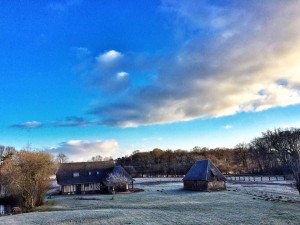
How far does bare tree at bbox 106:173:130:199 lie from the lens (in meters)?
70.6

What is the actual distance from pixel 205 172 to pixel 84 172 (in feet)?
93.0

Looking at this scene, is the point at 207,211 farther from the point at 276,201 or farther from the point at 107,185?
the point at 107,185

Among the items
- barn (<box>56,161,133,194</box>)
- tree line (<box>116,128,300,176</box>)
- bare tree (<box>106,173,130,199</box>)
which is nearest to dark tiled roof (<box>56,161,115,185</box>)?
barn (<box>56,161,133,194</box>)

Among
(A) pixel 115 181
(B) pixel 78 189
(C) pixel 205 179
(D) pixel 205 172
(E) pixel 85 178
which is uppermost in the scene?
(D) pixel 205 172

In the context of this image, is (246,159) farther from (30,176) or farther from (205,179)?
(30,176)

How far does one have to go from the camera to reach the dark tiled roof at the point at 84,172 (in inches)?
2968

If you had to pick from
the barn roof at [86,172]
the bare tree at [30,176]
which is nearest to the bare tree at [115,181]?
the barn roof at [86,172]

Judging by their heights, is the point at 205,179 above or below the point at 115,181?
below

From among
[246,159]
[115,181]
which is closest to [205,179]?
[115,181]

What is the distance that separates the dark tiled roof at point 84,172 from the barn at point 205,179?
20044mm

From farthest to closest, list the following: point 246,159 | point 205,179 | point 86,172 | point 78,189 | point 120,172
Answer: point 246,159
point 86,172
point 120,172
point 78,189
point 205,179

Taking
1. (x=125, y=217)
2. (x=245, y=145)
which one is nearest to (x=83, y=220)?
(x=125, y=217)

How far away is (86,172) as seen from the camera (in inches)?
3059

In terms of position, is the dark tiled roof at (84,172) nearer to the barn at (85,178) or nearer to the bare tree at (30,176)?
the barn at (85,178)
